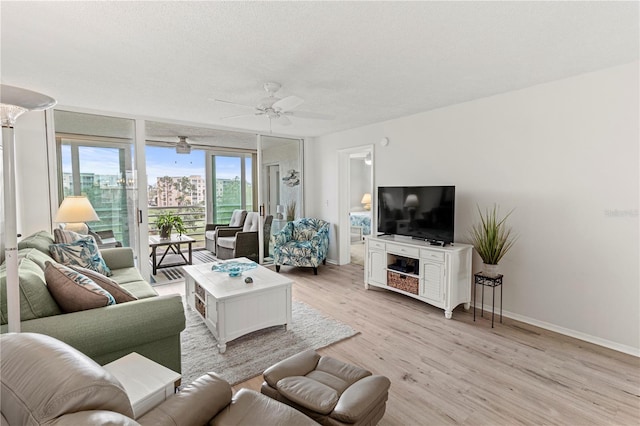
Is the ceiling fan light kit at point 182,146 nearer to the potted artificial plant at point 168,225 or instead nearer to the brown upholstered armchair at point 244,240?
the potted artificial plant at point 168,225

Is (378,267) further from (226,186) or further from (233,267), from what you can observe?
(226,186)

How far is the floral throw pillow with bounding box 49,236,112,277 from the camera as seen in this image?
2978 mm

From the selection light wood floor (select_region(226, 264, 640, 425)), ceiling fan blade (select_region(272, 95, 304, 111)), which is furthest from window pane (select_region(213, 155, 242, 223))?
ceiling fan blade (select_region(272, 95, 304, 111))

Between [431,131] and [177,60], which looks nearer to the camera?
[177,60]

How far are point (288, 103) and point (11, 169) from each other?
1.95m

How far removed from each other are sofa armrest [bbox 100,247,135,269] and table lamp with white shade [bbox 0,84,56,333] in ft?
8.05

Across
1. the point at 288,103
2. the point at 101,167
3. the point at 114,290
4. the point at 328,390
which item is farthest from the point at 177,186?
the point at 328,390

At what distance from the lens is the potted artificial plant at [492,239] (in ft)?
10.6

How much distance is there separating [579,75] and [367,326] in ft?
10.2

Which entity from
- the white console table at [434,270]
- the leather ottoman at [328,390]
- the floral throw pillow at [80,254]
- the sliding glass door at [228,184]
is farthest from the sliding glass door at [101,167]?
the leather ottoman at [328,390]

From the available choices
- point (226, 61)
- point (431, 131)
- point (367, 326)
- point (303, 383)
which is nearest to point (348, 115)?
point (431, 131)

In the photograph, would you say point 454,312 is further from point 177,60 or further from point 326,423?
point 177,60

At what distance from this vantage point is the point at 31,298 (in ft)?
5.66

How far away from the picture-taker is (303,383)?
161cm
